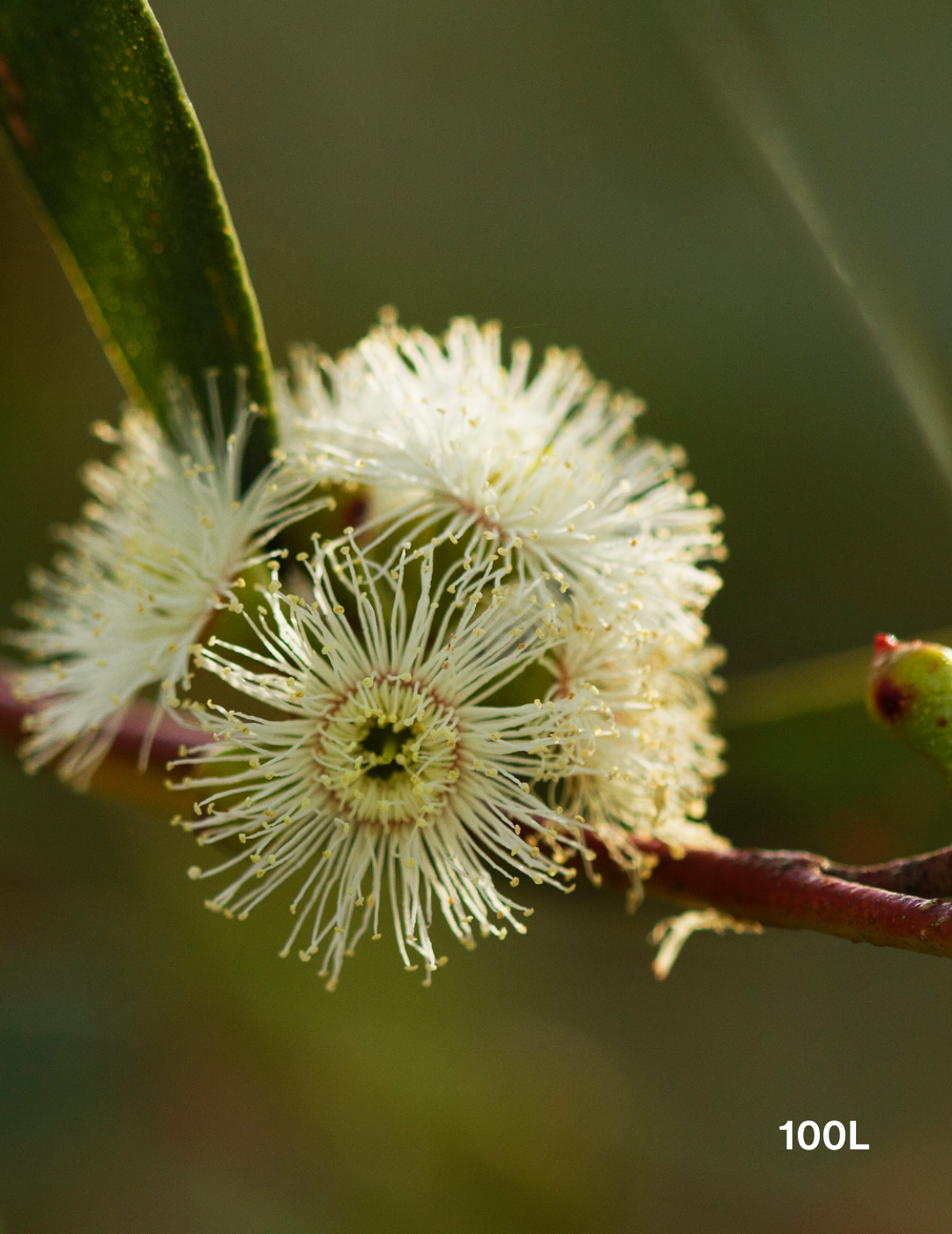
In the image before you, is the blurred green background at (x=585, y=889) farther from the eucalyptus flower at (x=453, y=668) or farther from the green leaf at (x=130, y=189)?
the green leaf at (x=130, y=189)

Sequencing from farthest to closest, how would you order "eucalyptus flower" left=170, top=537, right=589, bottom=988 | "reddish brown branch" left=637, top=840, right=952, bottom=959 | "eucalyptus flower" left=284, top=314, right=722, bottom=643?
"eucalyptus flower" left=284, top=314, right=722, bottom=643 < "eucalyptus flower" left=170, top=537, right=589, bottom=988 < "reddish brown branch" left=637, top=840, right=952, bottom=959

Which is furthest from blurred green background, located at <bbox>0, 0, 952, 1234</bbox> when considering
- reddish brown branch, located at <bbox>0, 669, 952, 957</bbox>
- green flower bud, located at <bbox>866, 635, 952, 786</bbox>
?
green flower bud, located at <bbox>866, 635, 952, 786</bbox>

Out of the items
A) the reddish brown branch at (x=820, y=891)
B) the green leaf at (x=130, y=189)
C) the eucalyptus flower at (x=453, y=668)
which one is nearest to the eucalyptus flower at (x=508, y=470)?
the eucalyptus flower at (x=453, y=668)

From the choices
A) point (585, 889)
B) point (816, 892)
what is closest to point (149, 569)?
point (585, 889)

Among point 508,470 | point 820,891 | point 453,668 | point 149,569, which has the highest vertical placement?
point 508,470

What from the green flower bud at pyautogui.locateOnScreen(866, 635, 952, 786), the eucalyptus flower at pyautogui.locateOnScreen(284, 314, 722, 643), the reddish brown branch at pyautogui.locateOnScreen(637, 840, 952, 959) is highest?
the eucalyptus flower at pyautogui.locateOnScreen(284, 314, 722, 643)

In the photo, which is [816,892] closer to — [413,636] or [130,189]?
[413,636]

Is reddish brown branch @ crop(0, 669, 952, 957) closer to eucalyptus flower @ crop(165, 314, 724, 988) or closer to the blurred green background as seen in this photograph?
eucalyptus flower @ crop(165, 314, 724, 988)
